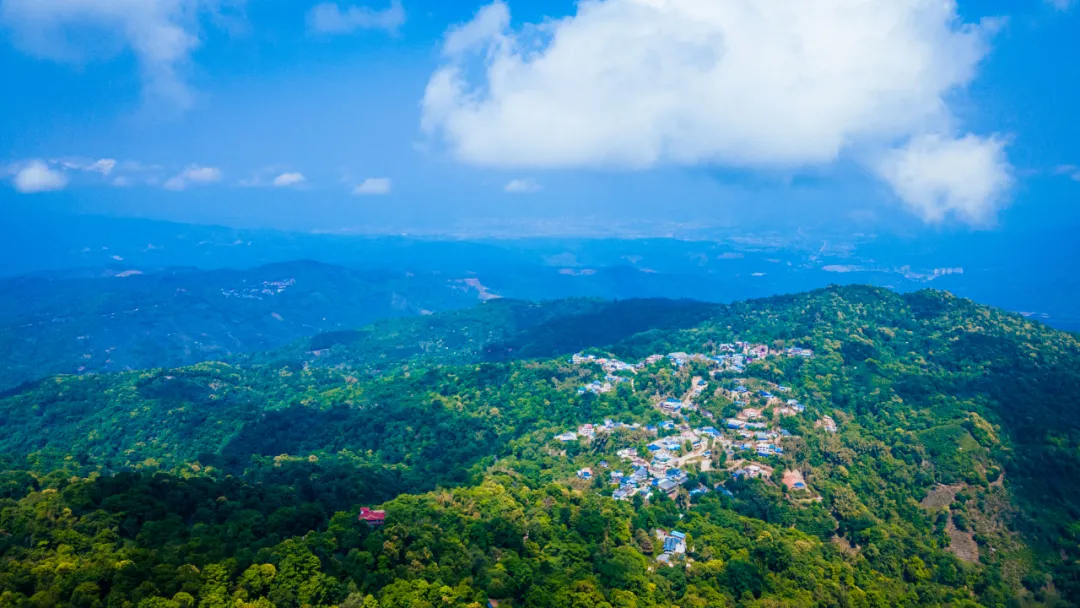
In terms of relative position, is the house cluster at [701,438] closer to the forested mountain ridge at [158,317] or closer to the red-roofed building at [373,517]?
the red-roofed building at [373,517]

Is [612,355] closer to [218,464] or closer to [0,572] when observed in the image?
[218,464]

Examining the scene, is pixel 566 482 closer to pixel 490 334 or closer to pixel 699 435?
pixel 699 435

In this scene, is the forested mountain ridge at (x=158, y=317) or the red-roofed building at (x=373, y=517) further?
the forested mountain ridge at (x=158, y=317)

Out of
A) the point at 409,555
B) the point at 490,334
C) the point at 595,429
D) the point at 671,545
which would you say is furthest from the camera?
the point at 490,334

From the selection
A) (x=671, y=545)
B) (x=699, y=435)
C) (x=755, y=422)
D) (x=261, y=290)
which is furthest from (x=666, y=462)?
(x=261, y=290)

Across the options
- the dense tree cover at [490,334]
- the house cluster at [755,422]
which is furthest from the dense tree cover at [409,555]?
the dense tree cover at [490,334]

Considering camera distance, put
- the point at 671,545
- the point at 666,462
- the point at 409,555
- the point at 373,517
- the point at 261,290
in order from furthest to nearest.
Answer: the point at 261,290
the point at 666,462
the point at 671,545
the point at 373,517
the point at 409,555
